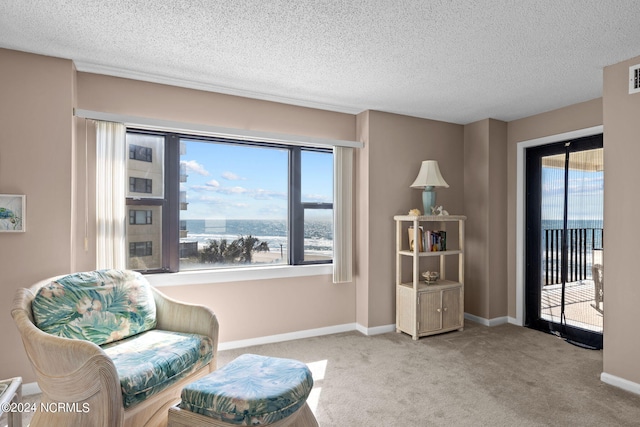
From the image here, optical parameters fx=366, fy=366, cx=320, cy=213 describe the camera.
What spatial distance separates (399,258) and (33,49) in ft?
11.8

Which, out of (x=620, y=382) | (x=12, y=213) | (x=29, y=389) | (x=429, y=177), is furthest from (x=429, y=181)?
(x=29, y=389)

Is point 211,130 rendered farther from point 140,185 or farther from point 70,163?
point 70,163

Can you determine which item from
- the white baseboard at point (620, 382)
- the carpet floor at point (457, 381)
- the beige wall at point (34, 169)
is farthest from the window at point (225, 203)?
the white baseboard at point (620, 382)

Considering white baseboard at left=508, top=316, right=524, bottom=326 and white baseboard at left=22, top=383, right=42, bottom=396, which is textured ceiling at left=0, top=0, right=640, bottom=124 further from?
white baseboard at left=508, top=316, right=524, bottom=326

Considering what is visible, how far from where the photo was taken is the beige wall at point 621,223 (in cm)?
264

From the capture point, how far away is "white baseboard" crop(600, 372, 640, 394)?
263cm

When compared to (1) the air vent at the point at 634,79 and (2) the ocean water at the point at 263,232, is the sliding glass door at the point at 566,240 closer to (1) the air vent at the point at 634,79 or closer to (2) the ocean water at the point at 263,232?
(1) the air vent at the point at 634,79

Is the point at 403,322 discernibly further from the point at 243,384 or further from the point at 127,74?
the point at 127,74

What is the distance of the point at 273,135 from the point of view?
3.54m

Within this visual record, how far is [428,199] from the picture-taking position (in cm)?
396

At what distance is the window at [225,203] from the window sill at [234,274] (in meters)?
0.12

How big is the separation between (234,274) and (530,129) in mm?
3622

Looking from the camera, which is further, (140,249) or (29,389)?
(140,249)

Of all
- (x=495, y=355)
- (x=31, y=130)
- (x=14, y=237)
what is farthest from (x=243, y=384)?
(x=495, y=355)
